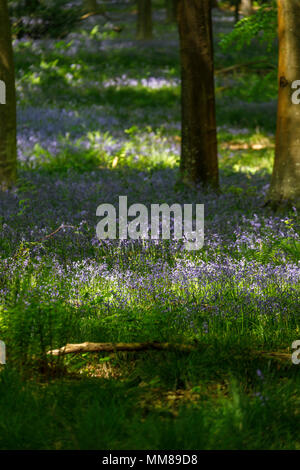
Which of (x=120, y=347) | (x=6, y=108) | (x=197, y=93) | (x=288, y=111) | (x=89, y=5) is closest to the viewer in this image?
(x=120, y=347)

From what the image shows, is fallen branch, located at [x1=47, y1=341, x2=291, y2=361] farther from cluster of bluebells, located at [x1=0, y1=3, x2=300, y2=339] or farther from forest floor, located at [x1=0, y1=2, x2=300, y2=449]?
cluster of bluebells, located at [x1=0, y1=3, x2=300, y2=339]

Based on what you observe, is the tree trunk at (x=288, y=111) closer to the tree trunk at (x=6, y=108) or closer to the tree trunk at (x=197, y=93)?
the tree trunk at (x=197, y=93)

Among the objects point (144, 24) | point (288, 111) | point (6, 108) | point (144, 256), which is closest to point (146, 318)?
point (144, 256)

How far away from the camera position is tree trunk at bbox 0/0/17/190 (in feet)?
29.8

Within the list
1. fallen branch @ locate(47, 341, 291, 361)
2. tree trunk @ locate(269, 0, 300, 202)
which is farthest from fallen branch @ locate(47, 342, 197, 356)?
tree trunk @ locate(269, 0, 300, 202)

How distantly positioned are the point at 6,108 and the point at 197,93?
306 centimetres

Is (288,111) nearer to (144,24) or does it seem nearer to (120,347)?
(120,347)

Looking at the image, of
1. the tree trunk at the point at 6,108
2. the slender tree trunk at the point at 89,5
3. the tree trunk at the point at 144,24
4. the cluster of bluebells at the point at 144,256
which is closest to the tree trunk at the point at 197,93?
the cluster of bluebells at the point at 144,256

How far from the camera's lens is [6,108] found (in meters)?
9.24

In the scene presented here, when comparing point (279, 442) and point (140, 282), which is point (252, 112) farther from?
point (279, 442)

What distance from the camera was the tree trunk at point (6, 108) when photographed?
358 inches

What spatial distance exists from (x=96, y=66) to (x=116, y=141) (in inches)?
384

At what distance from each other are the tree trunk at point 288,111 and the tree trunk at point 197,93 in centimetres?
187
